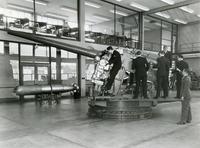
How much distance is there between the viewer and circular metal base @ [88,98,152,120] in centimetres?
639

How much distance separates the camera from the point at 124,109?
6422 millimetres

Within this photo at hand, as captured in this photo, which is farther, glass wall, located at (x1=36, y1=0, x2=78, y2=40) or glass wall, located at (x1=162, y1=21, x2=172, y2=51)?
glass wall, located at (x1=162, y1=21, x2=172, y2=51)

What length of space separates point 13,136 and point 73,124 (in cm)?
165

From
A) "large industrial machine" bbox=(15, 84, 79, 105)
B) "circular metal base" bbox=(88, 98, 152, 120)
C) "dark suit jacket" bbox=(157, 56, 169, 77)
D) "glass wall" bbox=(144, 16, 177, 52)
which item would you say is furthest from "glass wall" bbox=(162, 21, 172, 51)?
"circular metal base" bbox=(88, 98, 152, 120)

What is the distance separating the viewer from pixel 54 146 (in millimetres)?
4012

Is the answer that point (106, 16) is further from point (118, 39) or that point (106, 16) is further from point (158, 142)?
point (158, 142)

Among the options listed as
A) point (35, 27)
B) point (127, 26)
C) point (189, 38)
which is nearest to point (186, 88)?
point (35, 27)

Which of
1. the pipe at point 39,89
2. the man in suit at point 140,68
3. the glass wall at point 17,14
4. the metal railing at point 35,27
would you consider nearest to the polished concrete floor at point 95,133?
the man in suit at point 140,68

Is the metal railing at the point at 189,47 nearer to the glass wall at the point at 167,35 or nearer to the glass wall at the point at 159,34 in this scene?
the glass wall at the point at 159,34

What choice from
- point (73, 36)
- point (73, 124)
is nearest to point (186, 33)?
point (73, 36)

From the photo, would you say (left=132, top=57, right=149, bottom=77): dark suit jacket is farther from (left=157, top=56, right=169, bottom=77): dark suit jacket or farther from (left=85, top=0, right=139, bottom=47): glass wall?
(left=85, top=0, right=139, bottom=47): glass wall

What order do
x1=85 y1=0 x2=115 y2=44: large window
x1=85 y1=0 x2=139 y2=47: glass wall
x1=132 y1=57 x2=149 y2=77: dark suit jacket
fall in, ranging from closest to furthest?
x1=132 y1=57 x2=149 y2=77: dark suit jacket → x1=85 y1=0 x2=115 y2=44: large window → x1=85 y1=0 x2=139 y2=47: glass wall

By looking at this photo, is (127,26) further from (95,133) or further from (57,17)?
(95,133)

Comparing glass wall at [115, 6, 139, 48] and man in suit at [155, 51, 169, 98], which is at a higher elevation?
glass wall at [115, 6, 139, 48]
